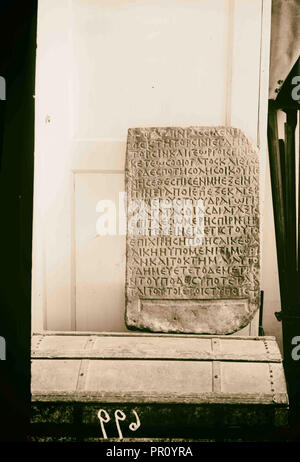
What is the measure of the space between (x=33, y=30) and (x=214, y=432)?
144 cm

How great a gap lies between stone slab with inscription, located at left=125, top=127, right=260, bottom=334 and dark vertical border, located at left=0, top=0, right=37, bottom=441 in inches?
36.6

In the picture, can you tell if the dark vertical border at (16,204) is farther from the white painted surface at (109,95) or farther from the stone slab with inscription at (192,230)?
the white painted surface at (109,95)

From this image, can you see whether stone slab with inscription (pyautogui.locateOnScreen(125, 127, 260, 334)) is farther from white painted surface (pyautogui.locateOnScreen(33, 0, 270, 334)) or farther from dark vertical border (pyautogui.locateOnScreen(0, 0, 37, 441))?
dark vertical border (pyautogui.locateOnScreen(0, 0, 37, 441))

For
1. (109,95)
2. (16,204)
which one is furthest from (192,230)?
(16,204)

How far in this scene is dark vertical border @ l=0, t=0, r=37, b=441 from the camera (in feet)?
3.39

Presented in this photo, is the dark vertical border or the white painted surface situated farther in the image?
the white painted surface

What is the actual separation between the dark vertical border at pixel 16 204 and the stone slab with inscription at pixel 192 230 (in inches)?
36.6

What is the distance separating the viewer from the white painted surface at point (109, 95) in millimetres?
2021

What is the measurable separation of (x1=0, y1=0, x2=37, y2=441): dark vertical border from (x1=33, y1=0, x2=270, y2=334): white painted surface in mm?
1034

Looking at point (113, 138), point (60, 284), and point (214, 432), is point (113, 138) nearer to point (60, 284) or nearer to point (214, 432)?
point (60, 284)

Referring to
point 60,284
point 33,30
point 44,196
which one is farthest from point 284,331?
point 33,30

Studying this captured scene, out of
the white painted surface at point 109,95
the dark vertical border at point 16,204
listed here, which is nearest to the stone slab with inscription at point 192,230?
the white painted surface at point 109,95

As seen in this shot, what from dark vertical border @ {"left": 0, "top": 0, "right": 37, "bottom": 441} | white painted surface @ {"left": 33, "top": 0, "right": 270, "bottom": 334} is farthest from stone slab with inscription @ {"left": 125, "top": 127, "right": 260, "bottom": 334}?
dark vertical border @ {"left": 0, "top": 0, "right": 37, "bottom": 441}

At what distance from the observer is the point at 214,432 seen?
1671mm
